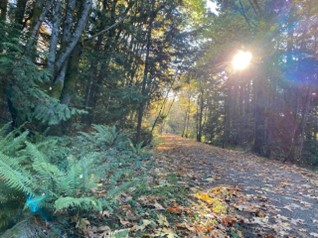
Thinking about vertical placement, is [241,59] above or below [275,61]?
above

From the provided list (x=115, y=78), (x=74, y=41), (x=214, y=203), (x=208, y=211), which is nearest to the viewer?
(x=208, y=211)

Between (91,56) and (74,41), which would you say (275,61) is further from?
(74,41)

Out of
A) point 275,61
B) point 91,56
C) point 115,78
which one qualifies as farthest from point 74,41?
point 275,61

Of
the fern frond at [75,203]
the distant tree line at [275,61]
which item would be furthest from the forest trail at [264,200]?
the distant tree line at [275,61]

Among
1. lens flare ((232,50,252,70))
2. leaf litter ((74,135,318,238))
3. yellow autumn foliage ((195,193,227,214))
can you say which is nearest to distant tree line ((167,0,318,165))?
lens flare ((232,50,252,70))

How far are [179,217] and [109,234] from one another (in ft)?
3.65

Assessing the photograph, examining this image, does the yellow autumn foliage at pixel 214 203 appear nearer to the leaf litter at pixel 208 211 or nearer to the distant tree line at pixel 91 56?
the leaf litter at pixel 208 211

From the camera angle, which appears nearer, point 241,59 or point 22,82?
point 22,82

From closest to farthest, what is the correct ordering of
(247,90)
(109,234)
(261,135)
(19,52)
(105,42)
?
(109,234) < (19,52) < (105,42) < (261,135) < (247,90)

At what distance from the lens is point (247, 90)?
68.7 feet

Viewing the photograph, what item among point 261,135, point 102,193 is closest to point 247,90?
point 261,135

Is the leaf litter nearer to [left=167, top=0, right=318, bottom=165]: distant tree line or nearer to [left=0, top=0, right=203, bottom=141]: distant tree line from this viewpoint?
[left=0, top=0, right=203, bottom=141]: distant tree line

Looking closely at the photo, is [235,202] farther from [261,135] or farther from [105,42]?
[261,135]

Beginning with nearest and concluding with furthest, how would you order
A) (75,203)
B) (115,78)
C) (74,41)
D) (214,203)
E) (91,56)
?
(75,203) < (214,203) < (74,41) < (91,56) < (115,78)
